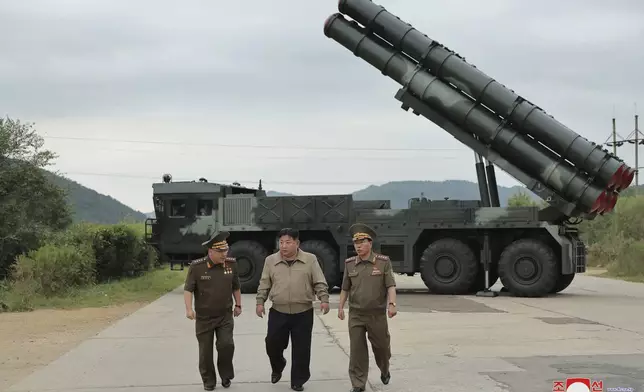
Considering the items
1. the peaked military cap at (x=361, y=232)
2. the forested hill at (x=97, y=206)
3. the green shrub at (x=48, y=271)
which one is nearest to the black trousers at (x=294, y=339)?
the peaked military cap at (x=361, y=232)

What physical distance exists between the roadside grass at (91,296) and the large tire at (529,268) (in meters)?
7.96

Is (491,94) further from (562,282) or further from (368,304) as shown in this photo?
(368,304)

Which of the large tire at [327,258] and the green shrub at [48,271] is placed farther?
the large tire at [327,258]

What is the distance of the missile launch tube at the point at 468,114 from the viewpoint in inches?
627

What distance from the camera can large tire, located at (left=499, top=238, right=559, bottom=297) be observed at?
16281 mm

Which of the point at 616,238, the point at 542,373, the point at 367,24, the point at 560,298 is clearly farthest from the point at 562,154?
the point at 616,238

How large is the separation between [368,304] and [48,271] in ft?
39.5

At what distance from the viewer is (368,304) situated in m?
6.77

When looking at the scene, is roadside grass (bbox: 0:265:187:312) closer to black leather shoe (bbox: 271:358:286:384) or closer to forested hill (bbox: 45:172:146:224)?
black leather shoe (bbox: 271:358:286:384)

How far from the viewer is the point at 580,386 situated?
11.4 feet

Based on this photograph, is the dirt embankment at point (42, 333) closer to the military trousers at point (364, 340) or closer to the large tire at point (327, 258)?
the military trousers at point (364, 340)

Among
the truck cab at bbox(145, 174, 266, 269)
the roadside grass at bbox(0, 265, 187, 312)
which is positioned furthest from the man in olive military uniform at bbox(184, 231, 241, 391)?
the truck cab at bbox(145, 174, 266, 269)

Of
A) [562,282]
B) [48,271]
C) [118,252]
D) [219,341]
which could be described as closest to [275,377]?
[219,341]

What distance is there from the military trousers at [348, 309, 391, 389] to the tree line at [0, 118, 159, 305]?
435 inches
